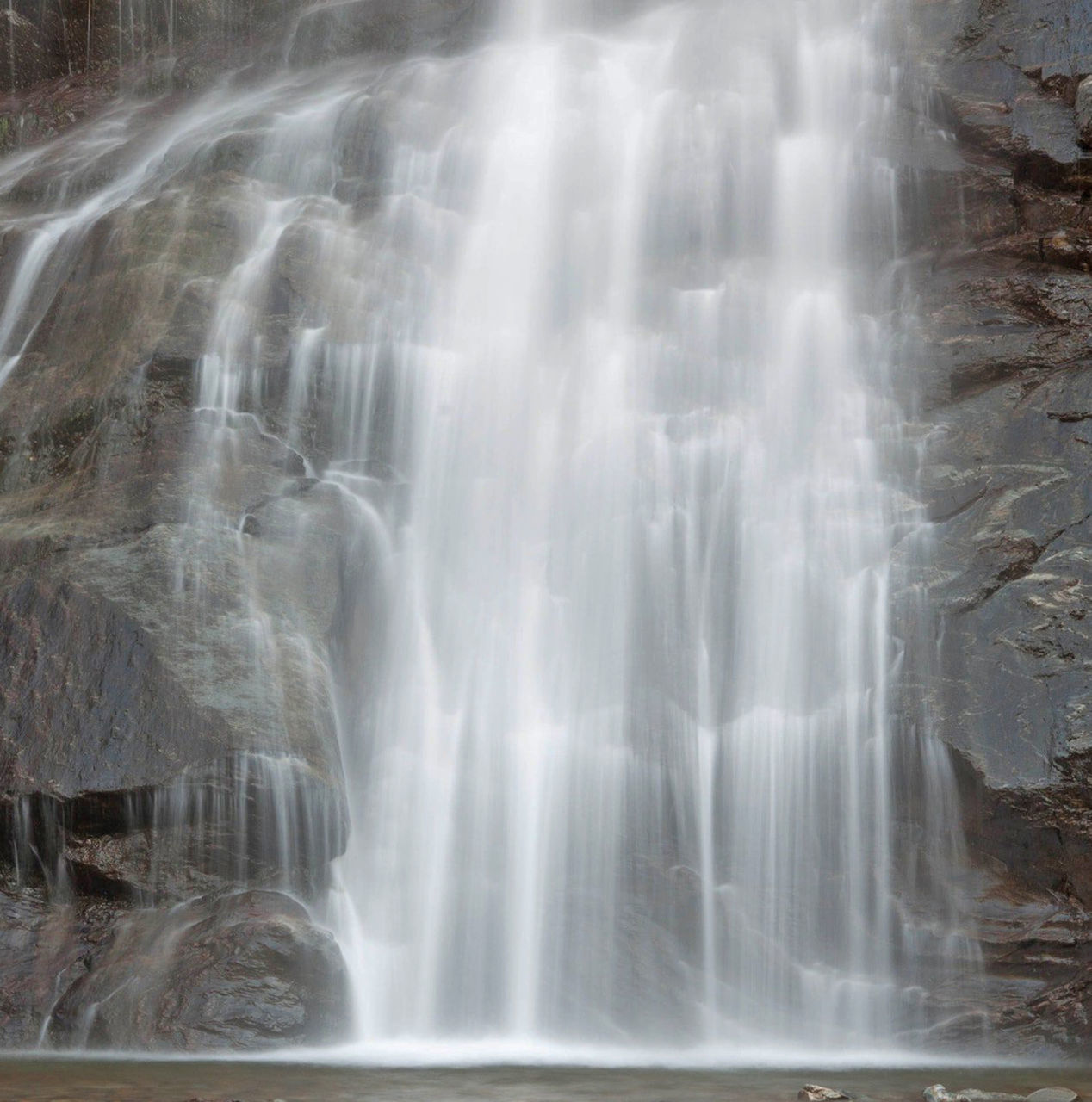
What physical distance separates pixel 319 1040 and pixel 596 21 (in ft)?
47.9

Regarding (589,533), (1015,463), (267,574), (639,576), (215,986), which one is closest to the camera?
(215,986)

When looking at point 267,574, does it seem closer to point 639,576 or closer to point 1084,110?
point 639,576

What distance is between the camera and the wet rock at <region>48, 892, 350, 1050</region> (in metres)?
8.64

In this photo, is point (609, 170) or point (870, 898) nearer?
point (870, 898)

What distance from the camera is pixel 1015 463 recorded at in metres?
11.1

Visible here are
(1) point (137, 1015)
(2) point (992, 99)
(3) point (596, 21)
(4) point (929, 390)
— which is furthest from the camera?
(3) point (596, 21)

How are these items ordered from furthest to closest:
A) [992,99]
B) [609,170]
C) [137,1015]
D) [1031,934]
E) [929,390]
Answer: [609,170]
[992,99]
[929,390]
[1031,934]
[137,1015]

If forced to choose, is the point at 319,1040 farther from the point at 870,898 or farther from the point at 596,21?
the point at 596,21

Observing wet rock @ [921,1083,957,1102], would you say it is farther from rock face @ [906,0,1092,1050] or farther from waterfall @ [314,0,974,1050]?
rock face @ [906,0,1092,1050]

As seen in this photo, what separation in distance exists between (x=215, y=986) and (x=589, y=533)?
5055 millimetres

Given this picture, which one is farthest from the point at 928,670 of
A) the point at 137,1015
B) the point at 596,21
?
the point at 596,21

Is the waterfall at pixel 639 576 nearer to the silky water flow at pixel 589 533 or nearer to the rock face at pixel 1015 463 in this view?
the silky water flow at pixel 589 533

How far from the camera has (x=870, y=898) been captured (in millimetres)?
9781

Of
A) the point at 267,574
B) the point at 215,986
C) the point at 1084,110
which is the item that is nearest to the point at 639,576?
the point at 267,574
